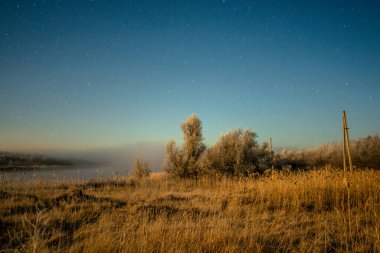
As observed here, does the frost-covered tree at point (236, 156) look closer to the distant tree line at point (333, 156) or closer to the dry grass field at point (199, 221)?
the distant tree line at point (333, 156)

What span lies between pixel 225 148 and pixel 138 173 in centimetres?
836

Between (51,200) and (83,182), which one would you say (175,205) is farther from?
(83,182)

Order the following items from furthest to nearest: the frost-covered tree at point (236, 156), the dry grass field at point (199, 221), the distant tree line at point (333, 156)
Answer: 1. the distant tree line at point (333, 156)
2. the frost-covered tree at point (236, 156)
3. the dry grass field at point (199, 221)

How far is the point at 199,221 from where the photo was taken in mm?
5699

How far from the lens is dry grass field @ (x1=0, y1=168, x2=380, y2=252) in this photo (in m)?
4.29

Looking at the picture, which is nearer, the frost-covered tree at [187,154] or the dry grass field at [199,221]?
the dry grass field at [199,221]

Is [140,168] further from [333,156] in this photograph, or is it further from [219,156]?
[333,156]

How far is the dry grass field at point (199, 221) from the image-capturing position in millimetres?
4293

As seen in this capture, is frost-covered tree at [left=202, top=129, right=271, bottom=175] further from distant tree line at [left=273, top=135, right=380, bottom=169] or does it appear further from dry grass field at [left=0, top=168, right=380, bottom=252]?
dry grass field at [left=0, top=168, right=380, bottom=252]

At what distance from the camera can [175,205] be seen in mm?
8258

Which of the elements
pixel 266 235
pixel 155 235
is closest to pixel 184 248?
pixel 155 235

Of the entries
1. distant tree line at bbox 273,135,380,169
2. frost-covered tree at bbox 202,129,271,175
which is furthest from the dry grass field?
distant tree line at bbox 273,135,380,169

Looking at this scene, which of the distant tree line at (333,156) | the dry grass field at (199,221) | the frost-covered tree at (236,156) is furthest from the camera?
the distant tree line at (333,156)

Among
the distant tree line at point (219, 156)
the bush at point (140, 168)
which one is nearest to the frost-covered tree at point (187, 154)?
the distant tree line at point (219, 156)
